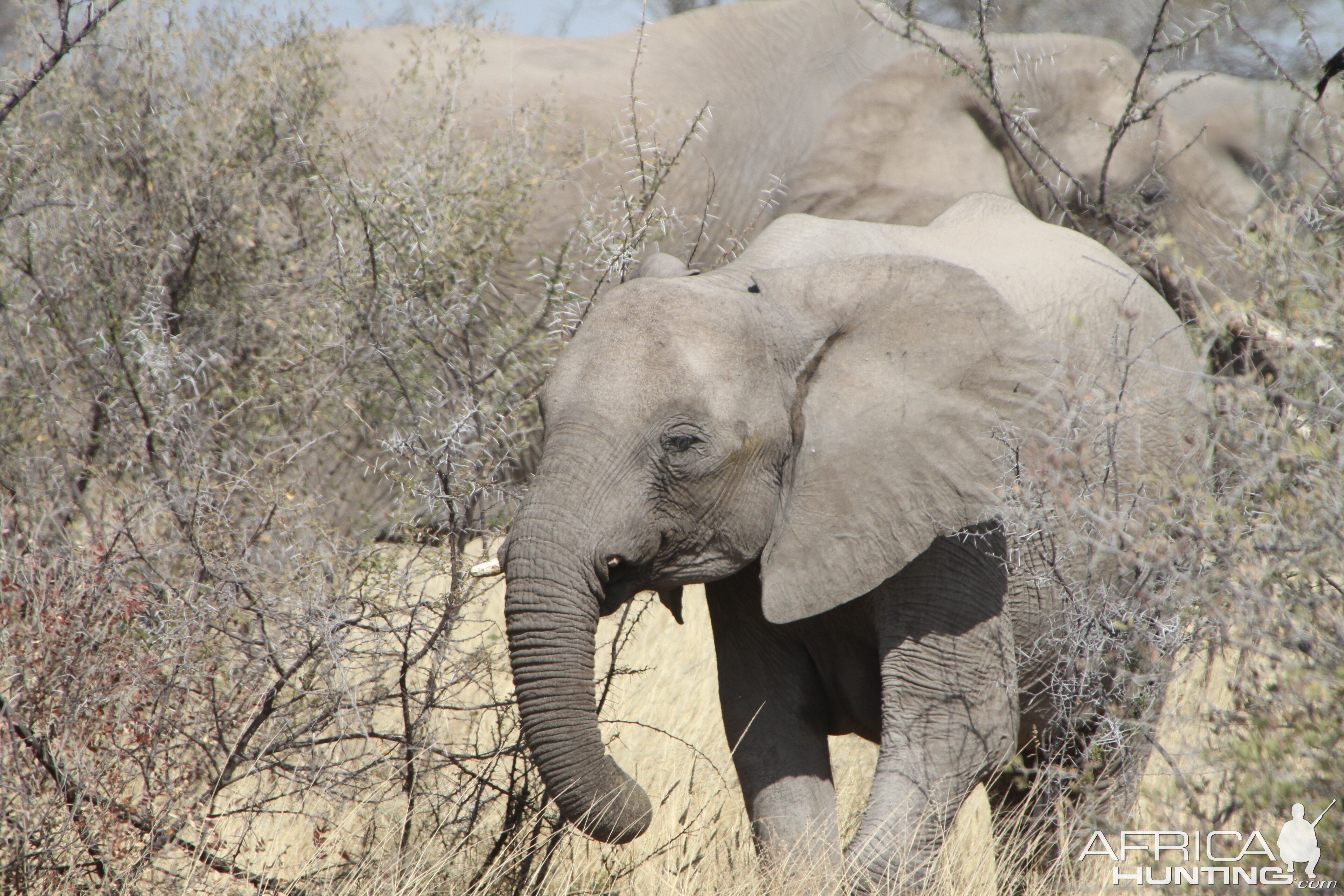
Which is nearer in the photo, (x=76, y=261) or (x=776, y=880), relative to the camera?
(x=776, y=880)

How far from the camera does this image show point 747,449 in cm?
347

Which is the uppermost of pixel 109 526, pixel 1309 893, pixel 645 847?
pixel 109 526

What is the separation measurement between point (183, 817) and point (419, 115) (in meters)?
4.13

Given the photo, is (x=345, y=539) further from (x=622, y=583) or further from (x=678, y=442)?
(x=678, y=442)

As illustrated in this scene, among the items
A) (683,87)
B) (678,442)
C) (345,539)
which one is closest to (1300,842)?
(678,442)

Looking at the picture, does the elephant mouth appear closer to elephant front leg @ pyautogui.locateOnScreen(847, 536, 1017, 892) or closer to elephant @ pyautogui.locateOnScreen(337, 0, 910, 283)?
elephant front leg @ pyautogui.locateOnScreen(847, 536, 1017, 892)

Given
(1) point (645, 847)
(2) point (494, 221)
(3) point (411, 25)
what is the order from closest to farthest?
(1) point (645, 847)
(2) point (494, 221)
(3) point (411, 25)

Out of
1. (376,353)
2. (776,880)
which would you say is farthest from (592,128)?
(776,880)

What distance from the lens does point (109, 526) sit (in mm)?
4488

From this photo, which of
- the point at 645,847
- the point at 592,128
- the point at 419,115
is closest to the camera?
the point at 645,847

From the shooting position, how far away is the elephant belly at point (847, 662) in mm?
4031

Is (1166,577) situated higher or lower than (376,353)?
lower

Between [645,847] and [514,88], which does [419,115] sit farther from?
[645,847]

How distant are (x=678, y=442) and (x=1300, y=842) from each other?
63.7 inches
